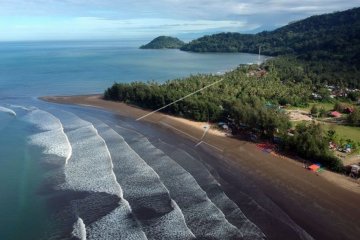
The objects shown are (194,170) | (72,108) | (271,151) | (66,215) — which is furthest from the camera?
(72,108)

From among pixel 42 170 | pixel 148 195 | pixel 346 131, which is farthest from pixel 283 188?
pixel 42 170

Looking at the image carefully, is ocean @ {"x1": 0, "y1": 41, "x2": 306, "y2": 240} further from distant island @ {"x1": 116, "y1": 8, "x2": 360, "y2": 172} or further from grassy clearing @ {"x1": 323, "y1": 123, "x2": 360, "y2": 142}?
grassy clearing @ {"x1": 323, "y1": 123, "x2": 360, "y2": 142}

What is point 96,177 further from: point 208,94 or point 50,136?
point 208,94

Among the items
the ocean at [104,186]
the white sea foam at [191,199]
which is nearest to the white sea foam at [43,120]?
the ocean at [104,186]

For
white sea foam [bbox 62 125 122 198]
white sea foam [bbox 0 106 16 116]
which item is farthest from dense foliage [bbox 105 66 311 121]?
white sea foam [bbox 0 106 16 116]

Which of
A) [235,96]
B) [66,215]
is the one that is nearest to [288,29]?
[235,96]

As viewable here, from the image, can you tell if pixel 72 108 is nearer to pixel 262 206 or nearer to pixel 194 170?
pixel 194 170

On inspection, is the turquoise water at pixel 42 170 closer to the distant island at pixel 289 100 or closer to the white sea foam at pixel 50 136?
the white sea foam at pixel 50 136
